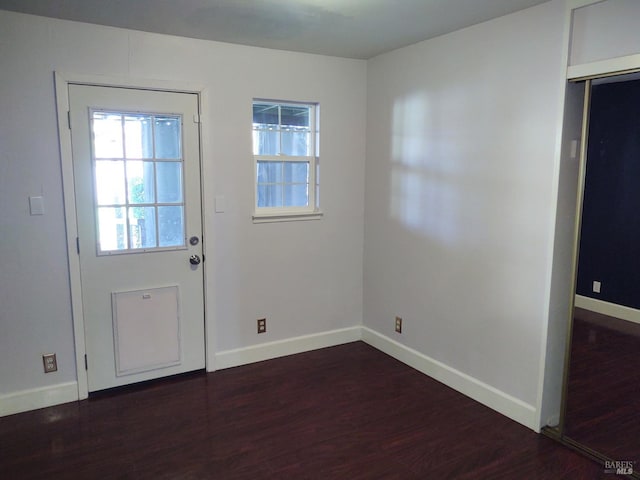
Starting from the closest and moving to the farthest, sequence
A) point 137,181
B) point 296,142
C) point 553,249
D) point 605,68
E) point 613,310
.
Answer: point 605,68 < point 553,249 < point 137,181 < point 613,310 < point 296,142

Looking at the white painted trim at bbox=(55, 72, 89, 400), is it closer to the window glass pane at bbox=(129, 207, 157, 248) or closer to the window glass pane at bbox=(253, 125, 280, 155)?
the window glass pane at bbox=(129, 207, 157, 248)

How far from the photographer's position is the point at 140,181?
10.5ft

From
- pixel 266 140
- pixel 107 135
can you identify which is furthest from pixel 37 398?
pixel 266 140

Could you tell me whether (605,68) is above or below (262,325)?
above

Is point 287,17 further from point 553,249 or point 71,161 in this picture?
point 553,249

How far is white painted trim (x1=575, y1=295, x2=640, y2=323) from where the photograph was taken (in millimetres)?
3559

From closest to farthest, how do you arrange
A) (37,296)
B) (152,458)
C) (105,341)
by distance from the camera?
(152,458), (37,296), (105,341)

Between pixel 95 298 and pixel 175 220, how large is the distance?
2.50ft

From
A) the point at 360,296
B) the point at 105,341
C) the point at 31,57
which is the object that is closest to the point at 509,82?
the point at 360,296

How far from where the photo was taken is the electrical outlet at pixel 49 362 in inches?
119

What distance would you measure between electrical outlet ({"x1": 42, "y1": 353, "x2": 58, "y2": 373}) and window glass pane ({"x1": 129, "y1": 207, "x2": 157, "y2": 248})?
35.1 inches

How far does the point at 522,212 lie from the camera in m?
2.79

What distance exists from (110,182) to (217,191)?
0.74m

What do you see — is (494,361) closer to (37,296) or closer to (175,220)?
(175,220)
